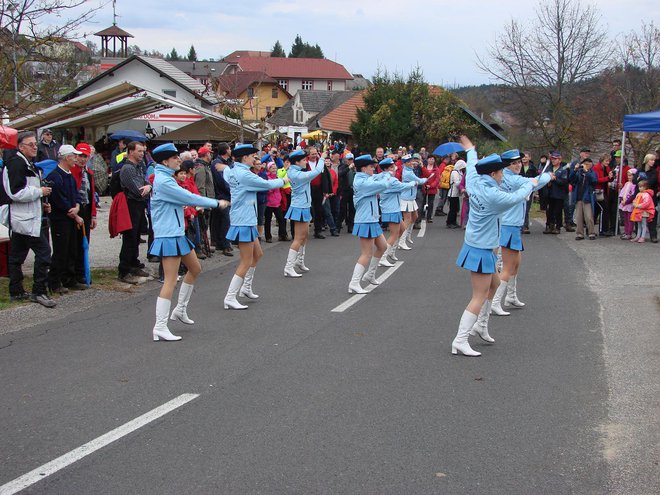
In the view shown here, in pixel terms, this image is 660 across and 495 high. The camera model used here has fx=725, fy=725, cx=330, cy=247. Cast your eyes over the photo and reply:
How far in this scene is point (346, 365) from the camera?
23.6 feet

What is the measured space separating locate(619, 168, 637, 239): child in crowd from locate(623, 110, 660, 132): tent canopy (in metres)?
1.15

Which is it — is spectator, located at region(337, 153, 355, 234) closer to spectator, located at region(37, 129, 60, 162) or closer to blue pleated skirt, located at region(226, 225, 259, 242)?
spectator, located at region(37, 129, 60, 162)

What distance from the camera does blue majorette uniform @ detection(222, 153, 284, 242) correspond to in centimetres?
1001

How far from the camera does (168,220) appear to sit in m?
8.29

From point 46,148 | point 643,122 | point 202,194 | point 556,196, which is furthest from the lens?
point 556,196

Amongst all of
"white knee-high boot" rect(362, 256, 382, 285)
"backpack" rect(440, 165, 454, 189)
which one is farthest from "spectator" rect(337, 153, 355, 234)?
"white knee-high boot" rect(362, 256, 382, 285)

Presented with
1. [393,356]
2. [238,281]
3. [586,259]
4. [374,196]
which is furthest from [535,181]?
[586,259]

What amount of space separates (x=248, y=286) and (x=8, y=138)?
13.6ft

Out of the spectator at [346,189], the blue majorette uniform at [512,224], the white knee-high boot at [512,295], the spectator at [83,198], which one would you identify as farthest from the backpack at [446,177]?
the spectator at [83,198]

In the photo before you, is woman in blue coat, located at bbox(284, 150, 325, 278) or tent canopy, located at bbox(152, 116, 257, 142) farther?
tent canopy, located at bbox(152, 116, 257, 142)

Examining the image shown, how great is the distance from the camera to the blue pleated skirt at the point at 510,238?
30.9 ft

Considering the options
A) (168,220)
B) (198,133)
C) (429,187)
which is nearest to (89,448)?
(168,220)

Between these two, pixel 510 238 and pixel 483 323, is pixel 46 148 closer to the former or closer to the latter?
pixel 510 238

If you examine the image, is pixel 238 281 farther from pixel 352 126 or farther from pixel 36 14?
pixel 352 126
